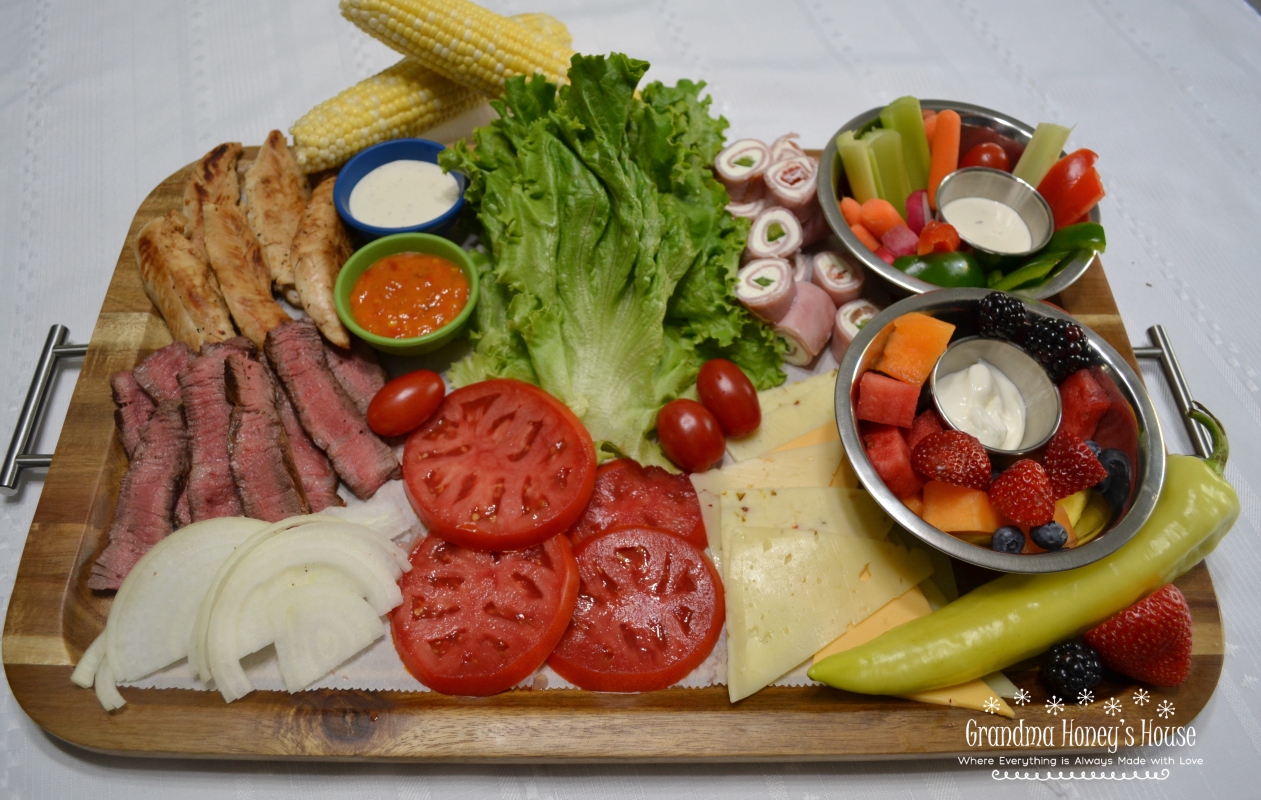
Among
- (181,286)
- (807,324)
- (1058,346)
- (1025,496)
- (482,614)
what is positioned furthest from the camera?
(807,324)

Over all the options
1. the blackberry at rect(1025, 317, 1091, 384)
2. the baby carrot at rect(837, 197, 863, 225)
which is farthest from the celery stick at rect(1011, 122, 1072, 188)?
the blackberry at rect(1025, 317, 1091, 384)

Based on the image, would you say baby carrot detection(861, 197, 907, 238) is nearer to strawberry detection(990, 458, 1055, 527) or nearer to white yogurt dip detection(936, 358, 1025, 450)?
white yogurt dip detection(936, 358, 1025, 450)

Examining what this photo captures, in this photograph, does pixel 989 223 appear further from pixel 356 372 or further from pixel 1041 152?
pixel 356 372

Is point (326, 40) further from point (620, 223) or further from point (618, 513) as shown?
point (618, 513)

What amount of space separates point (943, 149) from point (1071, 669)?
7.85ft

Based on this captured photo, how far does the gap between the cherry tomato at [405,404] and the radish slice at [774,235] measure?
155 centimetres

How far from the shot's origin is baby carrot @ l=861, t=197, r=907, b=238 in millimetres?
3279

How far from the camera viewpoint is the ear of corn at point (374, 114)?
3.38 metres

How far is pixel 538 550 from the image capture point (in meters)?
2.66

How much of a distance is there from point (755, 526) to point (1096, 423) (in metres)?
1.36

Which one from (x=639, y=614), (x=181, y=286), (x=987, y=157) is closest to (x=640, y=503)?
(x=639, y=614)

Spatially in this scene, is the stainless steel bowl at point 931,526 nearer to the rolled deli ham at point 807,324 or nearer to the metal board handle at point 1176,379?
the rolled deli ham at point 807,324

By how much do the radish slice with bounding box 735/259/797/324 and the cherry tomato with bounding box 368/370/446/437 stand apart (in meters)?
1.36

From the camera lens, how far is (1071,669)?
240cm
